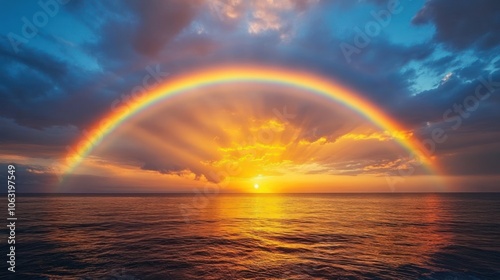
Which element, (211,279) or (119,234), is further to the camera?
(119,234)

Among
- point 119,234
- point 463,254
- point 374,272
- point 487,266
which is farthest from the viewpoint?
point 119,234

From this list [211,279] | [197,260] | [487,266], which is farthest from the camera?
[197,260]

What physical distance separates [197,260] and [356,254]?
15.0 meters

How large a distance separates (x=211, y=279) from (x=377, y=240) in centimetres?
2324

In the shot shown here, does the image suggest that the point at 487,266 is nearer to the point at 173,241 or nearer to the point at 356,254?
the point at 356,254

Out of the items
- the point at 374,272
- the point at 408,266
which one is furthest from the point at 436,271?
the point at 374,272

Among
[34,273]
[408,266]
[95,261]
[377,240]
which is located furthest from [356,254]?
[34,273]

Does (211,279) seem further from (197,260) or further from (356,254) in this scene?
(356,254)

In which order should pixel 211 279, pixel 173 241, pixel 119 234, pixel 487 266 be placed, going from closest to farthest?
pixel 211 279 < pixel 487 266 < pixel 173 241 < pixel 119 234

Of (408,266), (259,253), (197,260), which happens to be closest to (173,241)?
(197,260)

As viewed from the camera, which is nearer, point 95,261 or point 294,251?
point 95,261

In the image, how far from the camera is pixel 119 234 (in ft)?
116

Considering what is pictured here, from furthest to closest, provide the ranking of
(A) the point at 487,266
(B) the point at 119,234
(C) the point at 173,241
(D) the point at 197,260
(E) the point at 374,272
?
(B) the point at 119,234
(C) the point at 173,241
(D) the point at 197,260
(A) the point at 487,266
(E) the point at 374,272

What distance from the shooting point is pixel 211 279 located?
18328 millimetres
